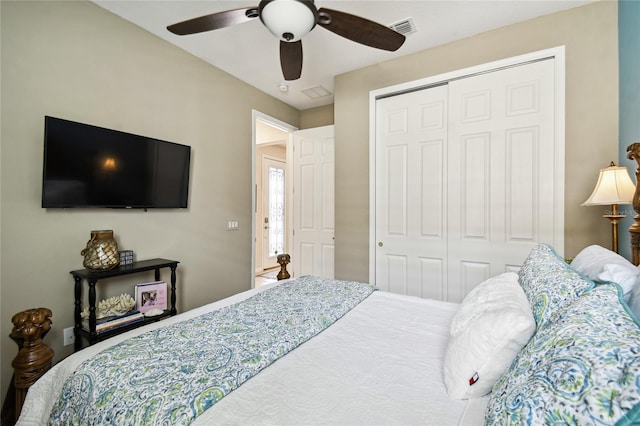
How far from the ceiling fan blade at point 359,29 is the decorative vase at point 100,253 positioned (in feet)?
6.79

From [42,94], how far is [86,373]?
2018 millimetres

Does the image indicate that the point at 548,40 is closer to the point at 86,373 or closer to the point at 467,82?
the point at 467,82

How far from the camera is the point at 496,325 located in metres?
0.89

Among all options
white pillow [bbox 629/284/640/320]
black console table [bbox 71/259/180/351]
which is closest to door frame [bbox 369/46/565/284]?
white pillow [bbox 629/284/640/320]

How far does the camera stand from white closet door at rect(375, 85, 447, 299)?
2.87m

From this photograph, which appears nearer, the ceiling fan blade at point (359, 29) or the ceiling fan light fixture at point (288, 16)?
the ceiling fan light fixture at point (288, 16)

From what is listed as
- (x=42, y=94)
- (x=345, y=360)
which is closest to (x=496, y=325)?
(x=345, y=360)

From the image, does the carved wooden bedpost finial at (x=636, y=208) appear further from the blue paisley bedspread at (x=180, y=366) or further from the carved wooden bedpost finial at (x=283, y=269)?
the carved wooden bedpost finial at (x=283, y=269)

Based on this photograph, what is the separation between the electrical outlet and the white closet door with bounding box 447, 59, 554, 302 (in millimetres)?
3143

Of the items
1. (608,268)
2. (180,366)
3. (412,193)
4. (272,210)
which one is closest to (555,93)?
(412,193)

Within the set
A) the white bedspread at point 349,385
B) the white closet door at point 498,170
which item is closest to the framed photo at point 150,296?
the white bedspread at point 349,385

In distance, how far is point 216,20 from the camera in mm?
1685

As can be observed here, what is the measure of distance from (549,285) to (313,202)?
316 cm

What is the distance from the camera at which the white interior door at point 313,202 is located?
3.88 metres
